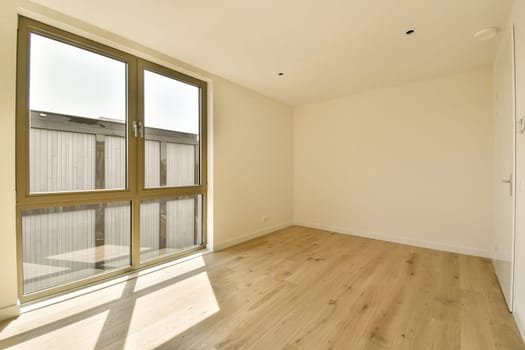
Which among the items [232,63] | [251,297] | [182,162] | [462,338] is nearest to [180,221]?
[182,162]

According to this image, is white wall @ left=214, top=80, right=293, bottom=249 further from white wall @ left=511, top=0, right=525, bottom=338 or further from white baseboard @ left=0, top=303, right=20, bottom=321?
white wall @ left=511, top=0, right=525, bottom=338

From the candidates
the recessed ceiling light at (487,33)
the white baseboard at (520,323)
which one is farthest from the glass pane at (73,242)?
the recessed ceiling light at (487,33)

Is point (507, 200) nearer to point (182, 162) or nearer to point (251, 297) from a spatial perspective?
point (251, 297)

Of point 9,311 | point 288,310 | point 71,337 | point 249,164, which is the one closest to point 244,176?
point 249,164

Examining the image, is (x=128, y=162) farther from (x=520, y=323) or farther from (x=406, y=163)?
(x=406, y=163)

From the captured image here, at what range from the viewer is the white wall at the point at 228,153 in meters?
1.78

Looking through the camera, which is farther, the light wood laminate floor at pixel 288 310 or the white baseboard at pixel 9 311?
the white baseboard at pixel 9 311

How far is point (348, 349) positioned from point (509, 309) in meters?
1.54

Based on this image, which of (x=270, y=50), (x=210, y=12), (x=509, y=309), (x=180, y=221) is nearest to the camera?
(x=509, y=309)

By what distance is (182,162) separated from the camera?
124 inches

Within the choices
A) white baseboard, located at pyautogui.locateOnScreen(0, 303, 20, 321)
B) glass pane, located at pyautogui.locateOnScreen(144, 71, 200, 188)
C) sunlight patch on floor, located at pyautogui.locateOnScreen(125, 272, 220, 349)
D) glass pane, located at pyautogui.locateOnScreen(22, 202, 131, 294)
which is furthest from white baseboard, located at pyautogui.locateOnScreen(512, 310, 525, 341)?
white baseboard, located at pyautogui.locateOnScreen(0, 303, 20, 321)

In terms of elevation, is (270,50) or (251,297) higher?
(270,50)

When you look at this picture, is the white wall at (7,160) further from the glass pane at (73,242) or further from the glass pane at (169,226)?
the glass pane at (169,226)

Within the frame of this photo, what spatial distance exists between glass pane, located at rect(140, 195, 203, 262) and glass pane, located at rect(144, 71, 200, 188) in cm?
26
